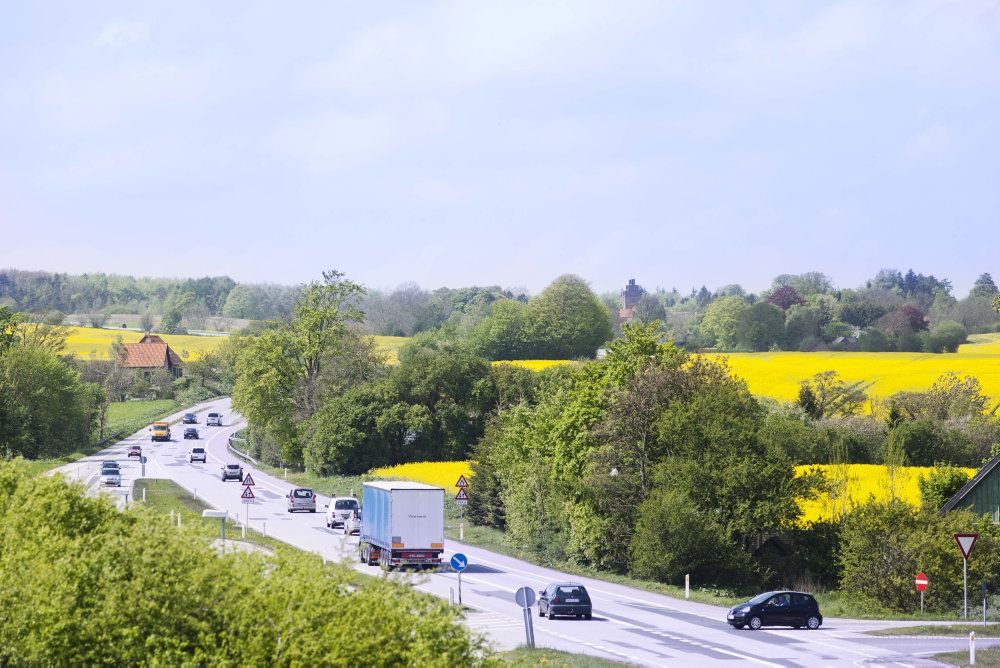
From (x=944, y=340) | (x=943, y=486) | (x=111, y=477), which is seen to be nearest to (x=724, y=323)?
(x=944, y=340)

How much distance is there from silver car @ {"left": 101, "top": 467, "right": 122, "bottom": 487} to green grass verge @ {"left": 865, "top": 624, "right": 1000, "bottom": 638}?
4987 cm

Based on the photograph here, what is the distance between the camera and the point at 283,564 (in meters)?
17.4

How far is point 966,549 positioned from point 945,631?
10.5 feet

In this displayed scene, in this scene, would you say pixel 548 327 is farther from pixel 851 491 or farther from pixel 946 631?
pixel 946 631

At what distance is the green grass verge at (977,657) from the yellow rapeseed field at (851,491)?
16.0 metres

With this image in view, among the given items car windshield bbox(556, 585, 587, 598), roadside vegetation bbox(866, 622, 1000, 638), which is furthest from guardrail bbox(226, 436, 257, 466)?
roadside vegetation bbox(866, 622, 1000, 638)

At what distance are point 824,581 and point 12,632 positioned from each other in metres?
36.1

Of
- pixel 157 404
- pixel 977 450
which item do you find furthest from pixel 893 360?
pixel 157 404

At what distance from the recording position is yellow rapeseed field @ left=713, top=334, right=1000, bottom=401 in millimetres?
91375

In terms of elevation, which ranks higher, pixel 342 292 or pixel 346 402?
pixel 342 292

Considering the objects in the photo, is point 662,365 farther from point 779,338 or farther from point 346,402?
point 779,338

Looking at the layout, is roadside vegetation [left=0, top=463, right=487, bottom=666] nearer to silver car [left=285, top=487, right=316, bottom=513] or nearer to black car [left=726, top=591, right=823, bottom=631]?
black car [left=726, top=591, right=823, bottom=631]

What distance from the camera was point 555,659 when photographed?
92.0 feet

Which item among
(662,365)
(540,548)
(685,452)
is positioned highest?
(662,365)
